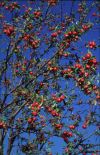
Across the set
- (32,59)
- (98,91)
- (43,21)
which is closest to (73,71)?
(98,91)

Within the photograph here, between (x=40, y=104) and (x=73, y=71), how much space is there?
167cm

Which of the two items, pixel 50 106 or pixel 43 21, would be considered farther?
pixel 43 21

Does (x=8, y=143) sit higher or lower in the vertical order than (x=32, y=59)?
lower

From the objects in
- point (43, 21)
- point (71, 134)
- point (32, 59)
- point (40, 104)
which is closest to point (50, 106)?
point (40, 104)

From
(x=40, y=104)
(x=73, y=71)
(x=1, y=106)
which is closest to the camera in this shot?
(x=40, y=104)

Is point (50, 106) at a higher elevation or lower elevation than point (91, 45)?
lower

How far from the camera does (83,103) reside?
43.5ft

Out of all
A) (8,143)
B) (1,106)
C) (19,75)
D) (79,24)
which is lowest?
(8,143)

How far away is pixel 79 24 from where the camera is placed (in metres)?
12.3

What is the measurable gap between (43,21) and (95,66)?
151 inches

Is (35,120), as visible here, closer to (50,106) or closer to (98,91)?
(50,106)

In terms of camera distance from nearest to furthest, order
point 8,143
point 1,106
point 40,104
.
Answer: point 40,104
point 1,106
point 8,143

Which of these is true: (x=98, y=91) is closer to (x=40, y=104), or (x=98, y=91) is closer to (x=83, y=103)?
(x=83, y=103)

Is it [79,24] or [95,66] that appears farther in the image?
[79,24]
